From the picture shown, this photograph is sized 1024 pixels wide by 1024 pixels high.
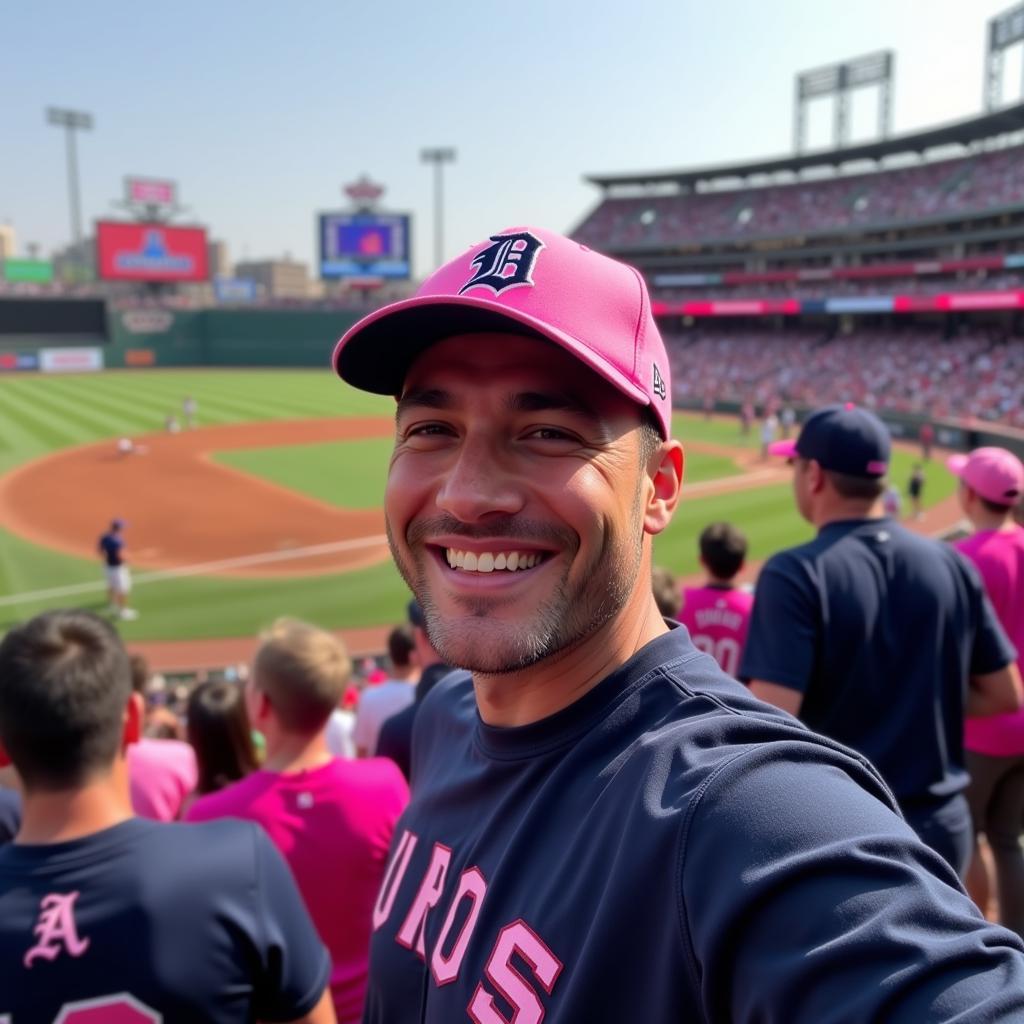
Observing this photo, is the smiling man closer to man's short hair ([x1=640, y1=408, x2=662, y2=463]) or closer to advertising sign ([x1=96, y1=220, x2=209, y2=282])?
man's short hair ([x1=640, y1=408, x2=662, y2=463])

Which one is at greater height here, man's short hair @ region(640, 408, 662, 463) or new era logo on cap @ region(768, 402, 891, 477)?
man's short hair @ region(640, 408, 662, 463)

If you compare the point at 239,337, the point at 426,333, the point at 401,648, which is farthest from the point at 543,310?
the point at 239,337

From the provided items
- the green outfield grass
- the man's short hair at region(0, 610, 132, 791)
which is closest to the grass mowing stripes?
the green outfield grass

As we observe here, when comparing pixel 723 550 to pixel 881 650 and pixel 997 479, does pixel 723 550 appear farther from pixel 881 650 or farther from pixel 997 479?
pixel 881 650

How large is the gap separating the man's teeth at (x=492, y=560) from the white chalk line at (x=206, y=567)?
15.3 m

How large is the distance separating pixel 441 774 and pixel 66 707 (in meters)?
1.12

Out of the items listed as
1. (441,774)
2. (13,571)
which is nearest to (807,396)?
(13,571)

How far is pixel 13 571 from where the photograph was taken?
16.1m

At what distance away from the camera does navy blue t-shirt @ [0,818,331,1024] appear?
6.74 feet

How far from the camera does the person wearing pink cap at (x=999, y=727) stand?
430 centimetres

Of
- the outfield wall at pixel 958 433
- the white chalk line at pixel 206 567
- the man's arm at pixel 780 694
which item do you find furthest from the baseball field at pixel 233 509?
the man's arm at pixel 780 694

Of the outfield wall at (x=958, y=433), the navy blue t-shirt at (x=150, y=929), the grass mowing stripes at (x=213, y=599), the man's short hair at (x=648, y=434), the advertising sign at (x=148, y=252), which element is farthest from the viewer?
the advertising sign at (x=148, y=252)

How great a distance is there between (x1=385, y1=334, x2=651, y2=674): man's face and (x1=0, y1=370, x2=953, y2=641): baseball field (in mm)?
12950

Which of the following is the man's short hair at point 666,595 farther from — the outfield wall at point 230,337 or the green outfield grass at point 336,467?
the outfield wall at point 230,337
